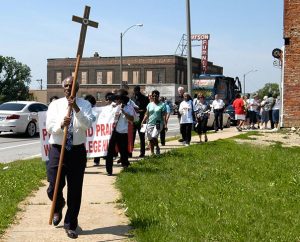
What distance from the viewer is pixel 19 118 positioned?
22578 mm

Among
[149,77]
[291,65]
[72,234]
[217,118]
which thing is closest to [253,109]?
[217,118]

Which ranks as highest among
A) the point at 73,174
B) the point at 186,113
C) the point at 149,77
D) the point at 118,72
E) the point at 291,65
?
the point at 118,72

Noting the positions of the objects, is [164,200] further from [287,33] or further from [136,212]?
[287,33]

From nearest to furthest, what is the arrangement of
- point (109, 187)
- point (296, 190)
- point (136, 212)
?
point (136, 212) < point (296, 190) < point (109, 187)

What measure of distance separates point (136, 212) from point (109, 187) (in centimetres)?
250

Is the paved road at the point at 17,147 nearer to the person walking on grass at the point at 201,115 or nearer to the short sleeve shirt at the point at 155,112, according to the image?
the short sleeve shirt at the point at 155,112

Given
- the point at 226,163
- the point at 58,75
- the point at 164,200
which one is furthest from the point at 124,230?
the point at 58,75

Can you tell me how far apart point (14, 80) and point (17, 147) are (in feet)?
337

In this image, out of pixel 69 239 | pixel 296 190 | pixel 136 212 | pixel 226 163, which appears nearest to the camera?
pixel 69 239

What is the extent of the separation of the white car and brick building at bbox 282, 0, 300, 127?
34.8 ft

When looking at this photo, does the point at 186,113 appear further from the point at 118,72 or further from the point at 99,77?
the point at 99,77

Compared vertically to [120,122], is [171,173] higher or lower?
lower

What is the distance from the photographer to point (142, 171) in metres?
10.9

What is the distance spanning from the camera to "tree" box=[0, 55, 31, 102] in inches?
4503
